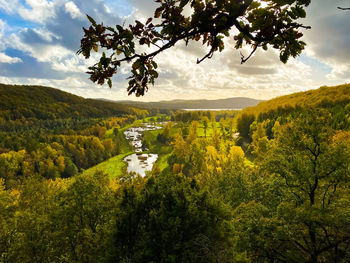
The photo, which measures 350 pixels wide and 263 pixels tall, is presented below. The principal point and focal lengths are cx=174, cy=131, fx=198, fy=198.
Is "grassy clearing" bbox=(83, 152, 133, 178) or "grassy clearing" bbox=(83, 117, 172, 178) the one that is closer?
"grassy clearing" bbox=(83, 117, 172, 178)

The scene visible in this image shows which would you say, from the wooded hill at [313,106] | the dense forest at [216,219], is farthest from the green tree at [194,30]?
the wooded hill at [313,106]

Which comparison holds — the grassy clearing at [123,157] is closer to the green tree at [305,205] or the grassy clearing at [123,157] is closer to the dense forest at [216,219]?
the dense forest at [216,219]

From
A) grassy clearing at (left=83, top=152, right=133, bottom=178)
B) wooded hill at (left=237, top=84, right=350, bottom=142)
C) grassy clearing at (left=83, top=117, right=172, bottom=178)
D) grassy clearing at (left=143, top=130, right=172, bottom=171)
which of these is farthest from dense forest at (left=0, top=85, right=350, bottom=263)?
grassy clearing at (left=143, top=130, right=172, bottom=171)

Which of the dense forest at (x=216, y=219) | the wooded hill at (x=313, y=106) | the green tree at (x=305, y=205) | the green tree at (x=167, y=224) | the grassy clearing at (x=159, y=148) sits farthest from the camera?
the grassy clearing at (x=159, y=148)

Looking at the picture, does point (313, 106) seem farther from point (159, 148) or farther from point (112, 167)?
point (112, 167)

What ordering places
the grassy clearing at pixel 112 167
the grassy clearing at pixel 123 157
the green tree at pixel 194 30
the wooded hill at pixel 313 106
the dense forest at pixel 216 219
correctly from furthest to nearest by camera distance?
the grassy clearing at pixel 112 167, the grassy clearing at pixel 123 157, the wooded hill at pixel 313 106, the dense forest at pixel 216 219, the green tree at pixel 194 30

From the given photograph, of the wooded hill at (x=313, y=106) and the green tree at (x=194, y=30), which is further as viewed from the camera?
the wooded hill at (x=313, y=106)

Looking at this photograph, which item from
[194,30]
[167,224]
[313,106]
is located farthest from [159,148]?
[194,30]

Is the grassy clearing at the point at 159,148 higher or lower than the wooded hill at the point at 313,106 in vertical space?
lower

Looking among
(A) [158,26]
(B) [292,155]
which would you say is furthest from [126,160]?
(A) [158,26]

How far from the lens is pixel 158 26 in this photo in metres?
2.64

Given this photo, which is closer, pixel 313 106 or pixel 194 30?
pixel 194 30

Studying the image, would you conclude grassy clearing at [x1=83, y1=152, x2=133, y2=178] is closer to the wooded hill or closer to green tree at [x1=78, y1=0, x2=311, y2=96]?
the wooded hill

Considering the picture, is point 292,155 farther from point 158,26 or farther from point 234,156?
point 234,156
